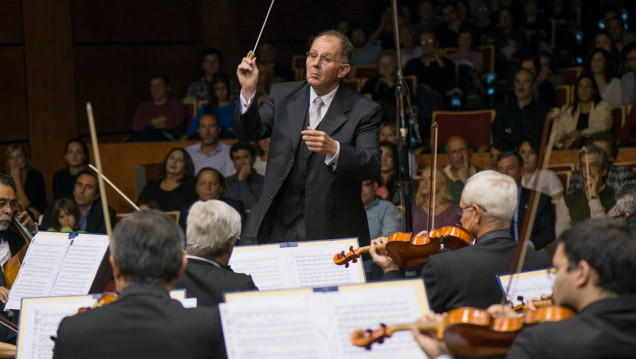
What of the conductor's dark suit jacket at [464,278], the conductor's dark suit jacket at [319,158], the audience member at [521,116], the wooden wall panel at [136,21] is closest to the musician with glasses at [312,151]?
the conductor's dark suit jacket at [319,158]

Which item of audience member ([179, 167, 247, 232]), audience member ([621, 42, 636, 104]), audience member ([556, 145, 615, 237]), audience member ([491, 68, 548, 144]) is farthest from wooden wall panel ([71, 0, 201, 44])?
audience member ([556, 145, 615, 237])

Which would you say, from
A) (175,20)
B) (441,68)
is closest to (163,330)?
(441,68)

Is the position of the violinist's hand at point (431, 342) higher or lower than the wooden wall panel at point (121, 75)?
lower

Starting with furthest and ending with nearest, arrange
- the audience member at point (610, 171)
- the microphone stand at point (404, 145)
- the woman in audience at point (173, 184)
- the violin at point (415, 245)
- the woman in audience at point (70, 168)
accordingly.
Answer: the woman in audience at point (70, 168), the woman in audience at point (173, 184), the audience member at point (610, 171), the microphone stand at point (404, 145), the violin at point (415, 245)

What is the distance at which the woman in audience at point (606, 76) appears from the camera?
265 inches

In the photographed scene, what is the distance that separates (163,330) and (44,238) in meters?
1.31

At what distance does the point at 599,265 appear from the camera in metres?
1.74

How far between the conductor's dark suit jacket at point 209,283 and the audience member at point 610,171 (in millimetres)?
3347

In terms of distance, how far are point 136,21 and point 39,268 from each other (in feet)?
16.0

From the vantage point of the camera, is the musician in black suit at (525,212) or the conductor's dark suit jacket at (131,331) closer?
the conductor's dark suit jacket at (131,331)

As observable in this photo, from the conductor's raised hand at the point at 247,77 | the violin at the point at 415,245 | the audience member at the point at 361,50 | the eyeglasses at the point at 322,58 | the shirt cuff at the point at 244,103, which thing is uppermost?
the audience member at the point at 361,50

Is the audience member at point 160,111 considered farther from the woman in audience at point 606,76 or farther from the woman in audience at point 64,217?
the woman in audience at point 606,76

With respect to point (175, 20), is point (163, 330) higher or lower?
lower

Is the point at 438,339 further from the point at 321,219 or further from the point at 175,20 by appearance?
the point at 175,20
